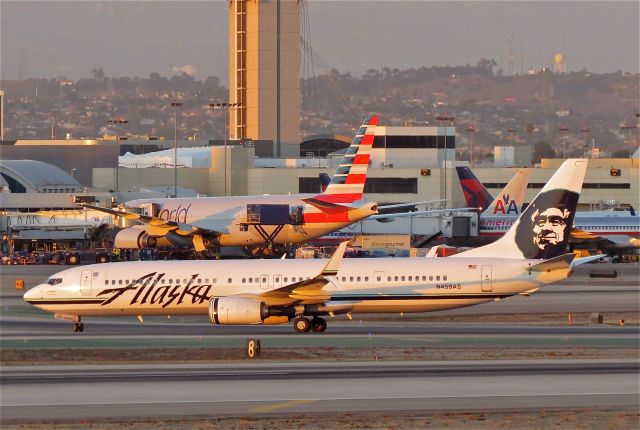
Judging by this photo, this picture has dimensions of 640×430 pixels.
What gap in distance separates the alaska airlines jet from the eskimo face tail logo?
33.6m

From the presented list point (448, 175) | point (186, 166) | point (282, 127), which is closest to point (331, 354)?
point (448, 175)

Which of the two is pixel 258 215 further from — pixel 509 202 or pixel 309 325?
pixel 309 325

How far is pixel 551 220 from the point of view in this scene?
51312 millimetres

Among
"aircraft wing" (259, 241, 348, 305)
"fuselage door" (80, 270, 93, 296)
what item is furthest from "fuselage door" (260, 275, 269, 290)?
"fuselage door" (80, 270, 93, 296)

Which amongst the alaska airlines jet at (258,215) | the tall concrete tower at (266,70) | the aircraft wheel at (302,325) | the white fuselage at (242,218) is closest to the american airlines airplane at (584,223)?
the alaska airlines jet at (258,215)

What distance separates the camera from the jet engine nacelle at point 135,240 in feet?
294

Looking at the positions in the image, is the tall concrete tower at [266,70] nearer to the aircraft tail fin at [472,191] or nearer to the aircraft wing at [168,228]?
the aircraft tail fin at [472,191]

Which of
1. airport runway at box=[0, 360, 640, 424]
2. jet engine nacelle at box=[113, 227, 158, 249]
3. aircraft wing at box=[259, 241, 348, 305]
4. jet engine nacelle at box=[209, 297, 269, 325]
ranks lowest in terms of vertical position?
airport runway at box=[0, 360, 640, 424]

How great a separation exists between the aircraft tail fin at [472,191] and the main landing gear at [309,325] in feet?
219

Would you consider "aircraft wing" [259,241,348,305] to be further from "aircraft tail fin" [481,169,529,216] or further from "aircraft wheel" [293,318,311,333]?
"aircraft tail fin" [481,169,529,216]

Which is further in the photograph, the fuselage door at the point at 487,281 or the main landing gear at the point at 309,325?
the main landing gear at the point at 309,325

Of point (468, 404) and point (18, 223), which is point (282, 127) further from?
point (468, 404)

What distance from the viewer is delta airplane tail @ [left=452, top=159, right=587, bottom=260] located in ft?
167

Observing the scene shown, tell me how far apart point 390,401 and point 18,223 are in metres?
85.2
